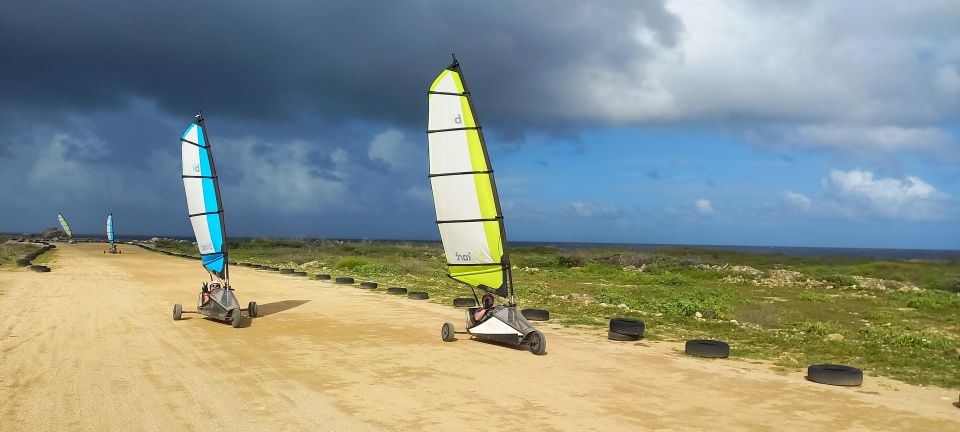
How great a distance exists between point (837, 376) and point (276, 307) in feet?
54.1

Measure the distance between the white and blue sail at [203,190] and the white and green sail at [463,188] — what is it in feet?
24.3

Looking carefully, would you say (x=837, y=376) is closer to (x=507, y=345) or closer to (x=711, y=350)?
(x=711, y=350)

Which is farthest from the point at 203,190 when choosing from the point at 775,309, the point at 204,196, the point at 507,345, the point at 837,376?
the point at 775,309

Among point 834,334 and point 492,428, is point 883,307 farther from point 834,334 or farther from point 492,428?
point 492,428

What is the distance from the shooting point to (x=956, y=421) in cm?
885

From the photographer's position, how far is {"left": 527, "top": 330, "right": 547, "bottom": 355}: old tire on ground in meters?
13.2

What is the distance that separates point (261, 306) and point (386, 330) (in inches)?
282

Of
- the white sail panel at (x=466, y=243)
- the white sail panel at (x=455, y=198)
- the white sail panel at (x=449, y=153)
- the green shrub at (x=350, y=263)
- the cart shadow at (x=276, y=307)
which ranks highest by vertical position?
the white sail panel at (x=449, y=153)

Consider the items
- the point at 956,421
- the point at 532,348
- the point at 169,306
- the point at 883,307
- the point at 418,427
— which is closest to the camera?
the point at 418,427

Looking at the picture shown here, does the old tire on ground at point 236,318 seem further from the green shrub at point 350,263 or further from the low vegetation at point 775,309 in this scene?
the green shrub at point 350,263

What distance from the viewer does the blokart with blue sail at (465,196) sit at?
14.5 metres

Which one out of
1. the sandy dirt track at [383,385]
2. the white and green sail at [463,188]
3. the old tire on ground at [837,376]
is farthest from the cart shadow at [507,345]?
the old tire on ground at [837,376]

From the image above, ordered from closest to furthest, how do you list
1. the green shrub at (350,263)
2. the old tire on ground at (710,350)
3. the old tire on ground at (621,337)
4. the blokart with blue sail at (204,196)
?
1. the old tire on ground at (710,350)
2. the old tire on ground at (621,337)
3. the blokart with blue sail at (204,196)
4. the green shrub at (350,263)

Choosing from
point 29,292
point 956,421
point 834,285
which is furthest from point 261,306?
point 834,285
